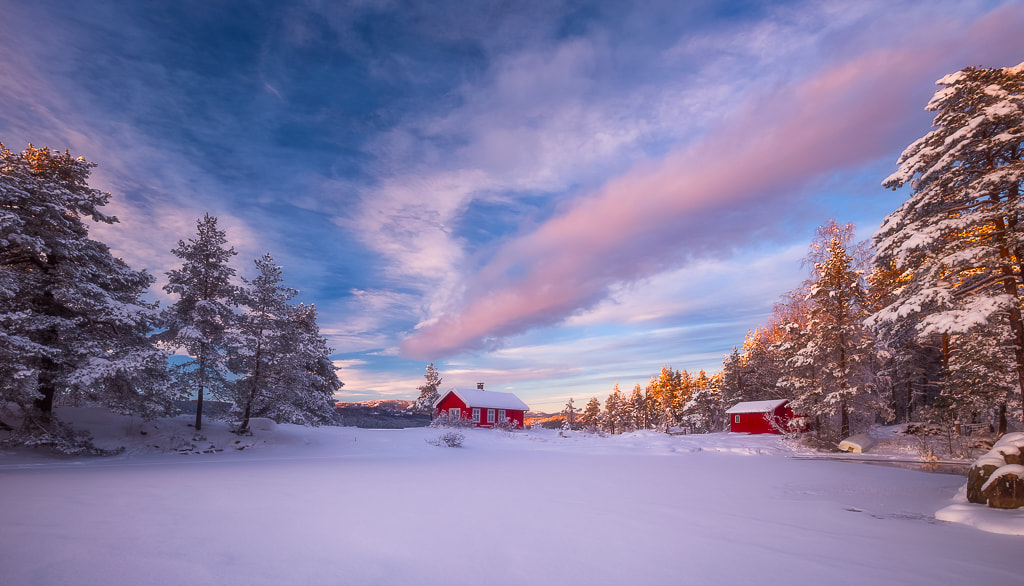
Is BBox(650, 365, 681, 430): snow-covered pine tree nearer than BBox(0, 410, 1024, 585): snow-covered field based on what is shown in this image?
No

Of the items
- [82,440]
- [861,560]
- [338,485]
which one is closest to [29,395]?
[82,440]

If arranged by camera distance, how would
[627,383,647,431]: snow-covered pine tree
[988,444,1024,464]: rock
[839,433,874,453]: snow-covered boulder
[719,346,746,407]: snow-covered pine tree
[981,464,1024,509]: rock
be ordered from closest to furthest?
[981,464,1024,509]: rock < [988,444,1024,464]: rock < [839,433,874,453]: snow-covered boulder < [719,346,746,407]: snow-covered pine tree < [627,383,647,431]: snow-covered pine tree

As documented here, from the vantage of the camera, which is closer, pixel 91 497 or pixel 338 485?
pixel 91 497

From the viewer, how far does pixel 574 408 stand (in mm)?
80438

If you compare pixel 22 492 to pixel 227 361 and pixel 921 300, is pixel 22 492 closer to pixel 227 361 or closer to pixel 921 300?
pixel 227 361

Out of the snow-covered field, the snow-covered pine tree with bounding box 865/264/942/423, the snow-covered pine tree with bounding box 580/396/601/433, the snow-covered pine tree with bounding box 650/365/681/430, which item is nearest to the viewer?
the snow-covered field

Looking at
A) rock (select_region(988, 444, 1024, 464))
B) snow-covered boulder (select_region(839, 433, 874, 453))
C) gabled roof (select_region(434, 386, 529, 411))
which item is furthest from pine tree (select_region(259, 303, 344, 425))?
snow-covered boulder (select_region(839, 433, 874, 453))

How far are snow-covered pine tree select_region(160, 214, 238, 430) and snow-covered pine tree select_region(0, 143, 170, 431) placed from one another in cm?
251

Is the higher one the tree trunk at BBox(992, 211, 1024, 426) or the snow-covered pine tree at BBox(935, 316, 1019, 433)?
the tree trunk at BBox(992, 211, 1024, 426)

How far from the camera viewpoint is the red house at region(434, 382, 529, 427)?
50.5 metres

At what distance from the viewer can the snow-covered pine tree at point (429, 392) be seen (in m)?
55.7

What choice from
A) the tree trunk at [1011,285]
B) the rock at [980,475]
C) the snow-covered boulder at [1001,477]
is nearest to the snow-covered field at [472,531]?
the rock at [980,475]

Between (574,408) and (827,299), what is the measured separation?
191 feet

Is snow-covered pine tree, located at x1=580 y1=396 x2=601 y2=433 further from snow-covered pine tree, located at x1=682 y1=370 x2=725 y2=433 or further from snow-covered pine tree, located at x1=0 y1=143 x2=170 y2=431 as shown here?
snow-covered pine tree, located at x1=0 y1=143 x2=170 y2=431
